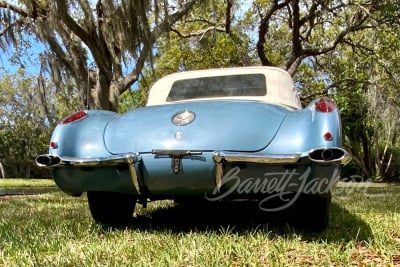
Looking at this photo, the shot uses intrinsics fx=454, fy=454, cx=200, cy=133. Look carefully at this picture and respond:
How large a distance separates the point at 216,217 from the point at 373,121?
19434 millimetres

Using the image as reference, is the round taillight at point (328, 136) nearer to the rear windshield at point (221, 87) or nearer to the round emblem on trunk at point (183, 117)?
the round emblem on trunk at point (183, 117)

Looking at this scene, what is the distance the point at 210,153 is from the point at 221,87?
1.44 m

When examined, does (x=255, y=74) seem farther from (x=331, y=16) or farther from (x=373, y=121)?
(x=373, y=121)

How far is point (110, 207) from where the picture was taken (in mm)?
3906

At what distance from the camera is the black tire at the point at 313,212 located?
3.31 meters

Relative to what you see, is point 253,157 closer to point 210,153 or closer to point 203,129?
point 210,153

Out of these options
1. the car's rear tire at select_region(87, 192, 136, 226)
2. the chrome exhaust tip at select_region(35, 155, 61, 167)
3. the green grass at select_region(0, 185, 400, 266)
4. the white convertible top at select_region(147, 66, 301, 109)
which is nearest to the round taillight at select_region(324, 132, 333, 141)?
the green grass at select_region(0, 185, 400, 266)

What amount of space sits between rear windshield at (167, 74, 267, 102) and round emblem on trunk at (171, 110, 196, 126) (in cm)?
98

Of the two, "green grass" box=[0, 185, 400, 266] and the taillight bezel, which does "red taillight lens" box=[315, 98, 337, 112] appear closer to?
the taillight bezel

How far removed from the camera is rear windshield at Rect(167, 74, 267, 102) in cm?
430

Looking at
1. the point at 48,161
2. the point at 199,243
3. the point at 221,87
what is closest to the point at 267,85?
the point at 221,87

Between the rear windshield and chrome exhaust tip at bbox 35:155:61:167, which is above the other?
the rear windshield

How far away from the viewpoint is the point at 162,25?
10992 mm

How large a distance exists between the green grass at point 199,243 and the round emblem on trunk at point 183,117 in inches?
31.1
